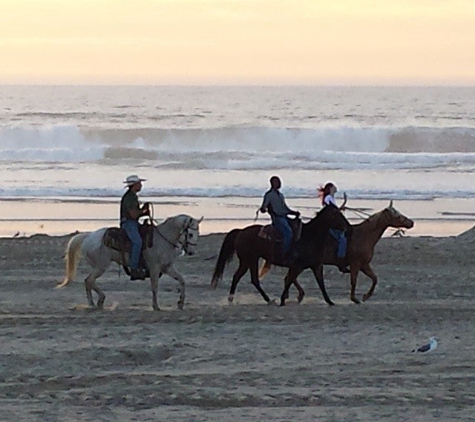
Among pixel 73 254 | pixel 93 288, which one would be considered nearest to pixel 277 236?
pixel 93 288

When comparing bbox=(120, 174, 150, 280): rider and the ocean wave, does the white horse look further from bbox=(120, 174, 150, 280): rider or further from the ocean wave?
the ocean wave

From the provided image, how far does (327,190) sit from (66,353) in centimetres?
483

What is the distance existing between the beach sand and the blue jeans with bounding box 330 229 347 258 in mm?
625

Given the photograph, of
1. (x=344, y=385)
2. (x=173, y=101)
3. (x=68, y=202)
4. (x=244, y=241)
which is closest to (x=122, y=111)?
(x=173, y=101)

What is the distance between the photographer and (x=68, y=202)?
26.9 m

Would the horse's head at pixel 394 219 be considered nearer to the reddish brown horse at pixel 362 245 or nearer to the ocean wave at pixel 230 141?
the reddish brown horse at pixel 362 245

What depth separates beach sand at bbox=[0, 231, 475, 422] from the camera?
7.91 m

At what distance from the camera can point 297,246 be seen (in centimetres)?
1362

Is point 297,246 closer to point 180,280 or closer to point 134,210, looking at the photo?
point 180,280

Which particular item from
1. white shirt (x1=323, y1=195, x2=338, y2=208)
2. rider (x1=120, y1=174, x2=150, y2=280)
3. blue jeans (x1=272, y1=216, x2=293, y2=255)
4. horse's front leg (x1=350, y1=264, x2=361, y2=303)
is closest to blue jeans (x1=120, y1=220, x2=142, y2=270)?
rider (x1=120, y1=174, x2=150, y2=280)

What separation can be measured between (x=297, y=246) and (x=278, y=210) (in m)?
0.49

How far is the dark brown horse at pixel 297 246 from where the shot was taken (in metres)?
13.5

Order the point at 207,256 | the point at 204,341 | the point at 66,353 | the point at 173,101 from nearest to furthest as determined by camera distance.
→ 1. the point at 66,353
2. the point at 204,341
3. the point at 207,256
4. the point at 173,101

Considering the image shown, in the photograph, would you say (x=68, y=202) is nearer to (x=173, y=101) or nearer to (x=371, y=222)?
(x=371, y=222)
